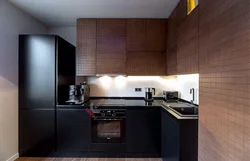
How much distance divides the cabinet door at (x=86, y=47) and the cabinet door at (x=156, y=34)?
40.6 inches

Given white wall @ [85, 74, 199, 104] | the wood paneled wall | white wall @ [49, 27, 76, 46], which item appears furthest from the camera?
white wall @ [49, 27, 76, 46]

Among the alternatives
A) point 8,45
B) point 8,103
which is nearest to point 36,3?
point 8,45

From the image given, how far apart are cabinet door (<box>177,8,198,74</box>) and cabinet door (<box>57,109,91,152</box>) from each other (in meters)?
1.73

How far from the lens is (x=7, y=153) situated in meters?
3.00

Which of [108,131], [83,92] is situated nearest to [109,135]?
[108,131]

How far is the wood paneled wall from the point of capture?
3.87ft

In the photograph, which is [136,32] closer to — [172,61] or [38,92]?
[172,61]

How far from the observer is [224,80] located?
4.74ft

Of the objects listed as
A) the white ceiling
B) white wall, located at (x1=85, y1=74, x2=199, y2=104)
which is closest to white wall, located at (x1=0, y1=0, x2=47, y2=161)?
the white ceiling

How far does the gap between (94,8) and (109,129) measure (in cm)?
202

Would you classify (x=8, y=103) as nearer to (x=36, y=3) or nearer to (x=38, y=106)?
(x=38, y=106)

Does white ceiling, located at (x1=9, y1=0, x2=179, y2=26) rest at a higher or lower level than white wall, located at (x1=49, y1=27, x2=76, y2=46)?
higher

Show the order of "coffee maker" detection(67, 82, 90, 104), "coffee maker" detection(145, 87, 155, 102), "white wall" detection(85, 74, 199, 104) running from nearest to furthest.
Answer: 1. "coffee maker" detection(67, 82, 90, 104)
2. "coffee maker" detection(145, 87, 155, 102)
3. "white wall" detection(85, 74, 199, 104)

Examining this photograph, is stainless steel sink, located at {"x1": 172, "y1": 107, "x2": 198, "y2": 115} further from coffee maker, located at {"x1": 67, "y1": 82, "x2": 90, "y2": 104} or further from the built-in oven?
coffee maker, located at {"x1": 67, "y1": 82, "x2": 90, "y2": 104}
